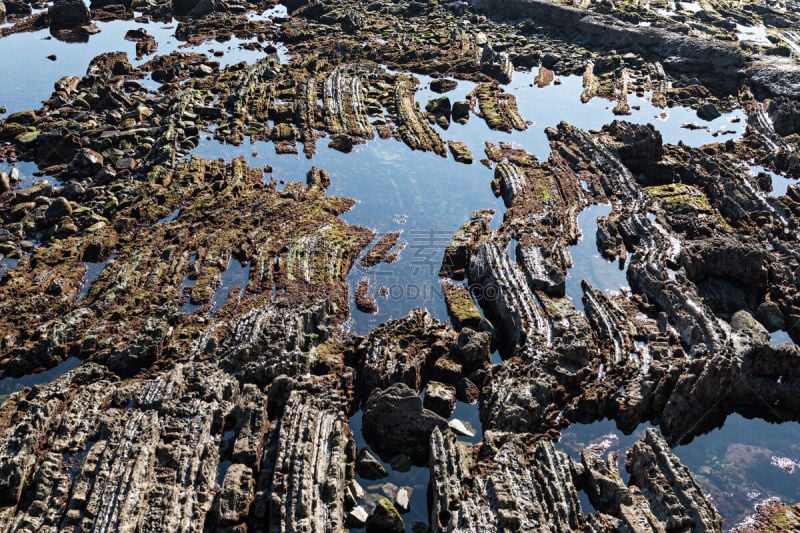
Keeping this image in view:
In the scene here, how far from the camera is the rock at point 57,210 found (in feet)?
166

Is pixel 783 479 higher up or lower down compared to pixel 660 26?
lower down

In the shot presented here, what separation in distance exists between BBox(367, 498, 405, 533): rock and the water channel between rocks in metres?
1.39

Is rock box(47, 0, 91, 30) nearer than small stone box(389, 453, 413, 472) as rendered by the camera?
No

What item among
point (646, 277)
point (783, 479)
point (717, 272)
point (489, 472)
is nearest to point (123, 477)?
point (489, 472)

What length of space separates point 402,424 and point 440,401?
10.7 feet

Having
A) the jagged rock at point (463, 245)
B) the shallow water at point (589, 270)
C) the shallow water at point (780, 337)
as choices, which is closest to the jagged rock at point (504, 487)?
the shallow water at point (589, 270)

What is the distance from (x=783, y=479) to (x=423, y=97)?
60.8 metres

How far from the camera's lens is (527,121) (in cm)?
7644

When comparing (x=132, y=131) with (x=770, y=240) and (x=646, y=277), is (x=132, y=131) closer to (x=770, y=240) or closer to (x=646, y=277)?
(x=646, y=277)

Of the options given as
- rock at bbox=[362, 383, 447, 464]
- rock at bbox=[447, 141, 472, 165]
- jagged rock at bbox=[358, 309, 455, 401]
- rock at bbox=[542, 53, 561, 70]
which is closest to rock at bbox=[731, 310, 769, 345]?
jagged rock at bbox=[358, 309, 455, 401]

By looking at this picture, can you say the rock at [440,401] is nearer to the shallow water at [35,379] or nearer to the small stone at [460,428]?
the small stone at [460,428]

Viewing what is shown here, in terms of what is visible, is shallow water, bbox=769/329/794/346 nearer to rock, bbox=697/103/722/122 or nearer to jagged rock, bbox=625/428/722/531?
jagged rock, bbox=625/428/722/531

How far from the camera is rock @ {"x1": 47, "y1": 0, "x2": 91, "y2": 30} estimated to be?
323 feet

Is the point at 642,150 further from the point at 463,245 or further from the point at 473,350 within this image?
the point at 473,350
